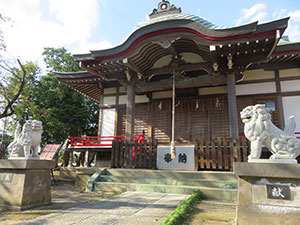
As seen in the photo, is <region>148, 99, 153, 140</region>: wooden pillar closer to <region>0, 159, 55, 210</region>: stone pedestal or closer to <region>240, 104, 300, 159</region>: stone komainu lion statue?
<region>0, 159, 55, 210</region>: stone pedestal

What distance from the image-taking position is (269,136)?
3441 millimetres

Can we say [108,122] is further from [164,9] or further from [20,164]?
[20,164]

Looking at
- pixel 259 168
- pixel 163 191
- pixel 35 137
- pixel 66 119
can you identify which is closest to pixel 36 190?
pixel 35 137

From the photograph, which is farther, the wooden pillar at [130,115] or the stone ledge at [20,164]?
the wooden pillar at [130,115]

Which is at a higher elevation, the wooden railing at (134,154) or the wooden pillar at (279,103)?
the wooden pillar at (279,103)

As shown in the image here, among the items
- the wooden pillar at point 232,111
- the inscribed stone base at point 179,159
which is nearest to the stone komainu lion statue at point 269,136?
the wooden pillar at point 232,111

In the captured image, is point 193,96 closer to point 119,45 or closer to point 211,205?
point 119,45

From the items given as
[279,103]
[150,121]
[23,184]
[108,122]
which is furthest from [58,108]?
[279,103]

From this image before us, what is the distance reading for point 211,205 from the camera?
464cm

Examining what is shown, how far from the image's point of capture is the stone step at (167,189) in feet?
17.0

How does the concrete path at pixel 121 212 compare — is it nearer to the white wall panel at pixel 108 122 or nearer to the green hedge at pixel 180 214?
the green hedge at pixel 180 214

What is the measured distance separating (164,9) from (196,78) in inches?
182

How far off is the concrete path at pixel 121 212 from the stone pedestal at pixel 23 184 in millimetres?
942

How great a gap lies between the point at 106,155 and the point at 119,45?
5.77 m
